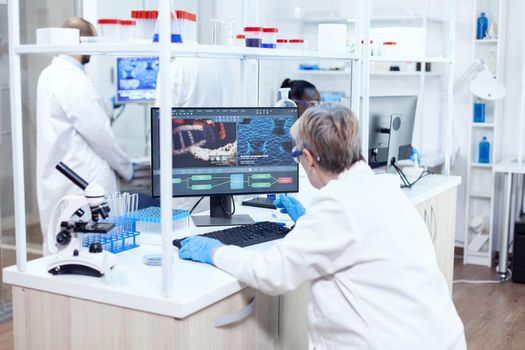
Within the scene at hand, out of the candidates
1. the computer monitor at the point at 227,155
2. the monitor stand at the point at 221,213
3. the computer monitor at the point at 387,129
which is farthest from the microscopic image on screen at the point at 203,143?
the computer monitor at the point at 387,129

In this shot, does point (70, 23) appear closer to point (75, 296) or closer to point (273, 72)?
point (75, 296)

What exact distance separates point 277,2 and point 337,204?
15.1ft

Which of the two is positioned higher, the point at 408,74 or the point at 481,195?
the point at 408,74

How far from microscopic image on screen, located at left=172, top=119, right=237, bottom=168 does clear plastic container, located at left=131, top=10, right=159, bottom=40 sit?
571mm

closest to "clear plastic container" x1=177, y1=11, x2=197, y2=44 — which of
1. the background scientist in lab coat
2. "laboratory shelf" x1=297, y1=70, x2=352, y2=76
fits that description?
the background scientist in lab coat

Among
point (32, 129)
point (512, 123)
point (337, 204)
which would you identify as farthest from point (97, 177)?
point (512, 123)

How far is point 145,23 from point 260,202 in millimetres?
1205

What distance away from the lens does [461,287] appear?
4.58 m

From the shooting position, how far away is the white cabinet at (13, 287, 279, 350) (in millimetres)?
1819

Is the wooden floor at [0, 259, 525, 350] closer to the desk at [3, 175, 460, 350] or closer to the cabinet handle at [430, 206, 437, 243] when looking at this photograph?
the cabinet handle at [430, 206, 437, 243]

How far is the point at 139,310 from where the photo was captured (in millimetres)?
1831

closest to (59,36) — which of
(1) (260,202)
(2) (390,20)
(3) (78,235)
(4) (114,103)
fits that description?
(3) (78,235)

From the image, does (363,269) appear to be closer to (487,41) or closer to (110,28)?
(110,28)

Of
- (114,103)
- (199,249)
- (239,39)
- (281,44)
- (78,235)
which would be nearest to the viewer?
(78,235)
